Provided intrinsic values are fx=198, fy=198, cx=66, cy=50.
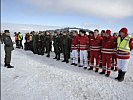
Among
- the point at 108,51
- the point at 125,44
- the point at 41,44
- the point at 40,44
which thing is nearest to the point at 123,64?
the point at 125,44

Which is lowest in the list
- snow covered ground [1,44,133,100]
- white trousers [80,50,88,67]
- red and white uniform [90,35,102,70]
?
snow covered ground [1,44,133,100]

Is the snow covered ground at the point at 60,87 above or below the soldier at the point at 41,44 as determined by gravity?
below

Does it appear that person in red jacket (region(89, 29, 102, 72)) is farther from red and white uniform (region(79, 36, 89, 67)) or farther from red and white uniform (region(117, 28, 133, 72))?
red and white uniform (region(117, 28, 133, 72))

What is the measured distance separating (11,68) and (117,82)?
4609mm

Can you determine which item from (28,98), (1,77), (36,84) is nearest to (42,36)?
(1,77)

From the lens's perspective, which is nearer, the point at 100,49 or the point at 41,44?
the point at 100,49

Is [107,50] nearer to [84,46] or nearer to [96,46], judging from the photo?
[96,46]

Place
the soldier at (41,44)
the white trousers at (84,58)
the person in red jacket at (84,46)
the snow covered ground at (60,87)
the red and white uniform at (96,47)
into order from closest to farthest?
the snow covered ground at (60,87)
the red and white uniform at (96,47)
the white trousers at (84,58)
the person in red jacket at (84,46)
the soldier at (41,44)

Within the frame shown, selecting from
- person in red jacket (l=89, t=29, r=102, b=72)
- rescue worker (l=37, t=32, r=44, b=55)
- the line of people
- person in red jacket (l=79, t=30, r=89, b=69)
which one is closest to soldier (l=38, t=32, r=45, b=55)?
rescue worker (l=37, t=32, r=44, b=55)

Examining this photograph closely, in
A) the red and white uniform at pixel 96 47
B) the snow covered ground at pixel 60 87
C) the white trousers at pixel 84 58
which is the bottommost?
the snow covered ground at pixel 60 87

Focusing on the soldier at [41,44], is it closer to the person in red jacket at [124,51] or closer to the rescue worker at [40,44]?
the rescue worker at [40,44]

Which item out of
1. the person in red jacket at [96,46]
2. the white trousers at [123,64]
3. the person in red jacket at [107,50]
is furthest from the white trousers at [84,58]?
the white trousers at [123,64]

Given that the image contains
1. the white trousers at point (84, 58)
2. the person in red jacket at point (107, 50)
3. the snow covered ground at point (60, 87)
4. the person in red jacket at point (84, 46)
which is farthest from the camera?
the person in red jacket at point (84, 46)

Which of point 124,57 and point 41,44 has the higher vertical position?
point 41,44
